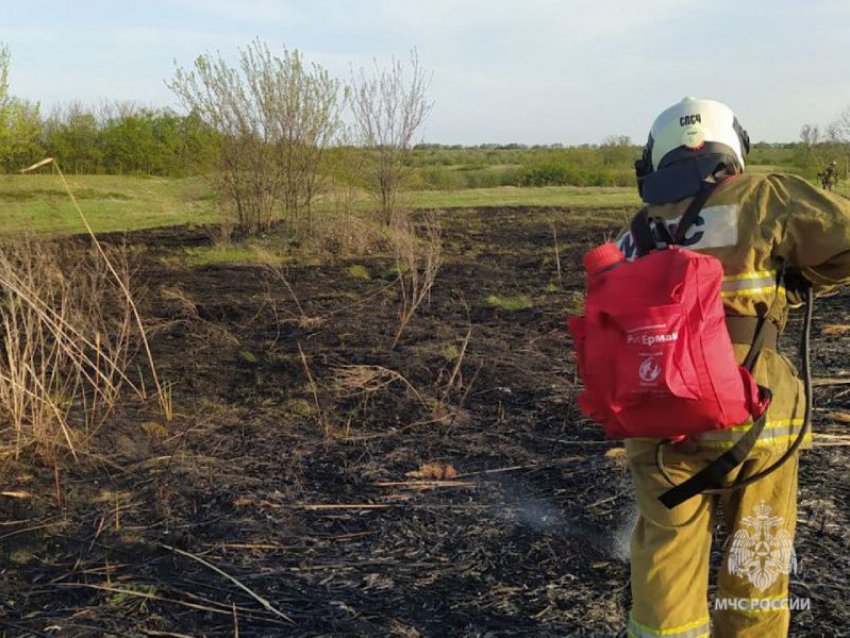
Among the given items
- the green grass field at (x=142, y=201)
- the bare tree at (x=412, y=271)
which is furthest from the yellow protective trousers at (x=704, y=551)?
the green grass field at (x=142, y=201)

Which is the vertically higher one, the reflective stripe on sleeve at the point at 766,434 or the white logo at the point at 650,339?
the white logo at the point at 650,339

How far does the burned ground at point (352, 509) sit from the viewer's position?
3422 millimetres

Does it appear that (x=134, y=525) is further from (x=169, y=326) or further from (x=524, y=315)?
(x=524, y=315)

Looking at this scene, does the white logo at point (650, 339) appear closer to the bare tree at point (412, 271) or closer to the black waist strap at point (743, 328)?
the black waist strap at point (743, 328)

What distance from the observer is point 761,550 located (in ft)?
8.28

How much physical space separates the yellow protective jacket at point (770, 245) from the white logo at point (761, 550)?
254 millimetres

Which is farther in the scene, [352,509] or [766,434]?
[352,509]

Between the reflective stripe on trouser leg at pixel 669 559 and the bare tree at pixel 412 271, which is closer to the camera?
the reflective stripe on trouser leg at pixel 669 559

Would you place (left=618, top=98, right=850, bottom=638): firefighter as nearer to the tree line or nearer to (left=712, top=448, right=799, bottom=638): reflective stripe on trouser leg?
(left=712, top=448, right=799, bottom=638): reflective stripe on trouser leg

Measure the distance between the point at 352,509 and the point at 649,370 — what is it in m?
2.51

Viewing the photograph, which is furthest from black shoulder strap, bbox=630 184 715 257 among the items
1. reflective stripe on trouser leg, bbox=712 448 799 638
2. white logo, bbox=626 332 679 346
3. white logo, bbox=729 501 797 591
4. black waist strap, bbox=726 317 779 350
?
white logo, bbox=729 501 797 591

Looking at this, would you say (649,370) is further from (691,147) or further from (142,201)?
(142,201)

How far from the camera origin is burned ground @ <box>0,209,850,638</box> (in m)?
3.42

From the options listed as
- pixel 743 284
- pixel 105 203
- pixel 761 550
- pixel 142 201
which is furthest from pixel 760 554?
pixel 142 201
